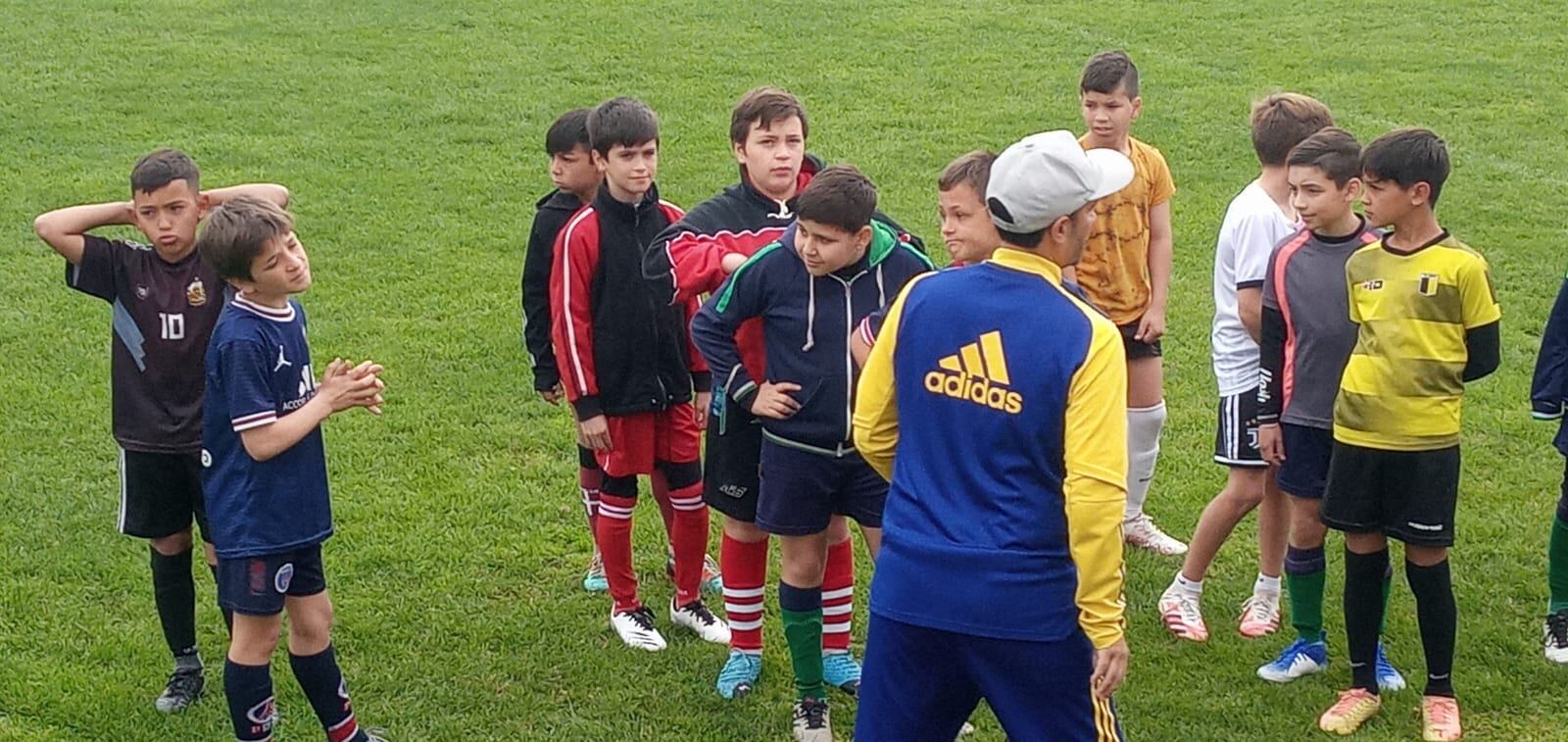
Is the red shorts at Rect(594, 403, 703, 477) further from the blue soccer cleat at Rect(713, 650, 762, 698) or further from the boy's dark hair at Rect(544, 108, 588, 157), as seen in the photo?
the boy's dark hair at Rect(544, 108, 588, 157)

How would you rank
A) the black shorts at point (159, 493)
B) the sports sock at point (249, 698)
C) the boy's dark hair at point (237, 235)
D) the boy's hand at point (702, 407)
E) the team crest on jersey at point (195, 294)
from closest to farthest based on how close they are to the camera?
the boy's dark hair at point (237, 235) → the sports sock at point (249, 698) → the team crest on jersey at point (195, 294) → the black shorts at point (159, 493) → the boy's hand at point (702, 407)

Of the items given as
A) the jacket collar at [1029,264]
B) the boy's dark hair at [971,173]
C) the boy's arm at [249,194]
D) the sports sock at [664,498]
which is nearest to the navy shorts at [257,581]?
the boy's arm at [249,194]

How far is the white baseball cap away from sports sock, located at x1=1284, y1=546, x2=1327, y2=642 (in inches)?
88.1

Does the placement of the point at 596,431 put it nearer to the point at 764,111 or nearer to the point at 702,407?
the point at 702,407

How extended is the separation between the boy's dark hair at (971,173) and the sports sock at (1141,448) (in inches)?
89.6

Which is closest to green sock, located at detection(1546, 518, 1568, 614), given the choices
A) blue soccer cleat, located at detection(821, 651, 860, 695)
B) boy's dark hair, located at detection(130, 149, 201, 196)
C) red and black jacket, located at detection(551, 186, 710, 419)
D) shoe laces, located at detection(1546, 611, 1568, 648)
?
shoe laces, located at detection(1546, 611, 1568, 648)

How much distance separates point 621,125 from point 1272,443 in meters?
2.30

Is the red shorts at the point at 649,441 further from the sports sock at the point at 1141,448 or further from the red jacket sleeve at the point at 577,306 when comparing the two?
the sports sock at the point at 1141,448

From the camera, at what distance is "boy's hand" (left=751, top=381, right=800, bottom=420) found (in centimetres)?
489

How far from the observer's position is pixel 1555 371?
5.48 m

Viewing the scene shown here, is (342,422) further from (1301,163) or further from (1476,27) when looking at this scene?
(1476,27)

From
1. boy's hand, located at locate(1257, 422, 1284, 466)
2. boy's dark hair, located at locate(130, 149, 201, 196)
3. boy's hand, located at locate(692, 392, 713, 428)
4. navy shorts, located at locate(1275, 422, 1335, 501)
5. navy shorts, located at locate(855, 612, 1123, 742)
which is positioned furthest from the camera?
boy's hand, located at locate(692, 392, 713, 428)

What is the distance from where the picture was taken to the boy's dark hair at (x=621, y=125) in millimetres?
5465

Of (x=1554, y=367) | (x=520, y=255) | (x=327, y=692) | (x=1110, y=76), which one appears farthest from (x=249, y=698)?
(x=520, y=255)
